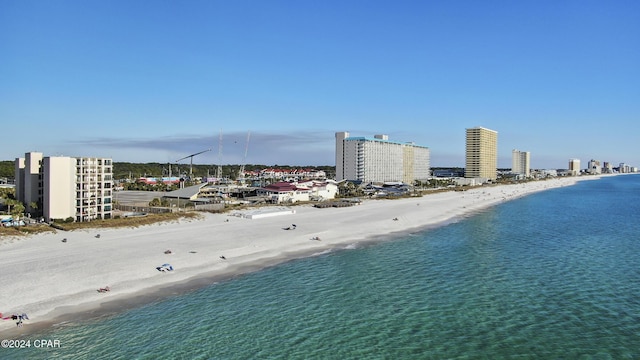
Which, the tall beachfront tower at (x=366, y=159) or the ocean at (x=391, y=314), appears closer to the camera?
the ocean at (x=391, y=314)

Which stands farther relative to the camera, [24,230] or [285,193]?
[285,193]

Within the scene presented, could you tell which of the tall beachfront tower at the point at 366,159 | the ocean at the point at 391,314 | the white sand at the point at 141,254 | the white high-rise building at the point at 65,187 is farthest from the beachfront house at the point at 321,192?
the tall beachfront tower at the point at 366,159

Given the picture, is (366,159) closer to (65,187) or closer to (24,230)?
(65,187)

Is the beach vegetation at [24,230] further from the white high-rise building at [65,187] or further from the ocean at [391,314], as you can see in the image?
the ocean at [391,314]

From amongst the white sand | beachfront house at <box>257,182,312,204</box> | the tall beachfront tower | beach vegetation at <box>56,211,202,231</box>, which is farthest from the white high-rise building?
the tall beachfront tower

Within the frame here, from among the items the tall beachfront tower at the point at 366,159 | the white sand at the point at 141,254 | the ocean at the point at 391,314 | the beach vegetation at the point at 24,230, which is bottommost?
the ocean at the point at 391,314

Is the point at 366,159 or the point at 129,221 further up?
the point at 366,159

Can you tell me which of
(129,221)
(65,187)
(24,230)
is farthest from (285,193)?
(24,230)
